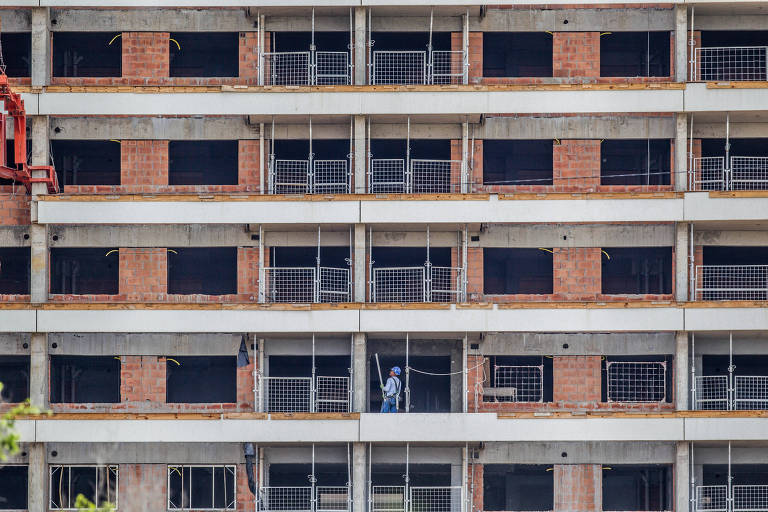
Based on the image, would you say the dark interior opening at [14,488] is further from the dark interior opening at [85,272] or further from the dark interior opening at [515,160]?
the dark interior opening at [515,160]

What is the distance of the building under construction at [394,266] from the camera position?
35156mm

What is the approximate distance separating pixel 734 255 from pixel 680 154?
4.50m

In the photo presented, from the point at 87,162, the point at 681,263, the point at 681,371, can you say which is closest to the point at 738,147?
the point at 681,263

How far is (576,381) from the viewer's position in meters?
36.1

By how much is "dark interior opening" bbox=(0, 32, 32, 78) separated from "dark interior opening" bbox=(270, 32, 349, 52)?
8.99 metres

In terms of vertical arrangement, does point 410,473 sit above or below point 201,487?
above

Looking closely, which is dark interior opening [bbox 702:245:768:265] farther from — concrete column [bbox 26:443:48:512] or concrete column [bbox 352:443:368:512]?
concrete column [bbox 26:443:48:512]

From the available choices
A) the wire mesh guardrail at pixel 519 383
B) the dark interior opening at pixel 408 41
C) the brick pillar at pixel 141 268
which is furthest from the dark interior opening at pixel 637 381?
the brick pillar at pixel 141 268

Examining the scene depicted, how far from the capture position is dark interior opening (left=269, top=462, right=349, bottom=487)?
3669cm

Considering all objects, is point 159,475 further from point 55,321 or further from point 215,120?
point 215,120

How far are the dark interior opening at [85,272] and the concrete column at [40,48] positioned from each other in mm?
5953

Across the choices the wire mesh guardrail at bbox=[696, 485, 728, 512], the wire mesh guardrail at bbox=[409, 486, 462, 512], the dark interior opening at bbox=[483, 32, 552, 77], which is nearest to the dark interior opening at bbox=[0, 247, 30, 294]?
the wire mesh guardrail at bbox=[409, 486, 462, 512]

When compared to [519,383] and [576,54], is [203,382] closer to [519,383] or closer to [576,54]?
[519,383]

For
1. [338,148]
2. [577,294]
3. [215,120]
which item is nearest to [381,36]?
[338,148]
